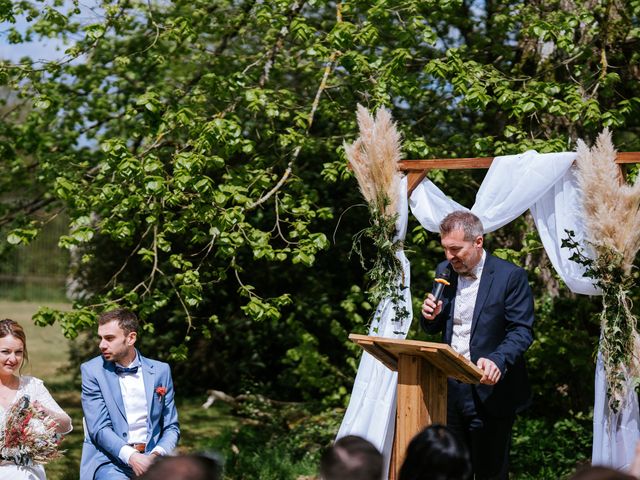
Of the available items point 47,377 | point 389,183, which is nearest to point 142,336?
point 47,377

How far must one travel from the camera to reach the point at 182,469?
8.71ft

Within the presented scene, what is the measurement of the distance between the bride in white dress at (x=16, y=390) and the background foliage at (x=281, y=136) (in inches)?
67.4

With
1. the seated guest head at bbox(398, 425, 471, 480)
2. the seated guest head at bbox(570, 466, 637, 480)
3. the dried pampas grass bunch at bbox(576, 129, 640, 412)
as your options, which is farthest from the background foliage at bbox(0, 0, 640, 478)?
the seated guest head at bbox(570, 466, 637, 480)

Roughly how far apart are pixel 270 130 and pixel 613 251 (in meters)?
3.09

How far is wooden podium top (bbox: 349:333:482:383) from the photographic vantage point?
4.65 m

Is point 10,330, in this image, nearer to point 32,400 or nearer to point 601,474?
point 32,400

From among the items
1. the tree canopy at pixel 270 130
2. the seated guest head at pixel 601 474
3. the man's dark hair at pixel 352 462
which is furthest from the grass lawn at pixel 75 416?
the seated guest head at pixel 601 474

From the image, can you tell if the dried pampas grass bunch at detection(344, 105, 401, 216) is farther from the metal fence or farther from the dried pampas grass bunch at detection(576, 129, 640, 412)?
the metal fence

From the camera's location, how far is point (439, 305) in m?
5.29

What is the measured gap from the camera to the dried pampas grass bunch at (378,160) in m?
6.21

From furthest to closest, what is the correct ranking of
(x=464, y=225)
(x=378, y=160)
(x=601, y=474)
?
(x=378, y=160) → (x=464, y=225) → (x=601, y=474)

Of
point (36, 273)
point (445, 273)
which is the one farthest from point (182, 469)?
point (36, 273)

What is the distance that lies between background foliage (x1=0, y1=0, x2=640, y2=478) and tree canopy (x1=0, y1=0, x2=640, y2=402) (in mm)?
26

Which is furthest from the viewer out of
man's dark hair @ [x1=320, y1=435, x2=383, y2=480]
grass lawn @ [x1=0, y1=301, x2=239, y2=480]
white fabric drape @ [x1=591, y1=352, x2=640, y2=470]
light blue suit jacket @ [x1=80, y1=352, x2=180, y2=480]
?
grass lawn @ [x1=0, y1=301, x2=239, y2=480]
